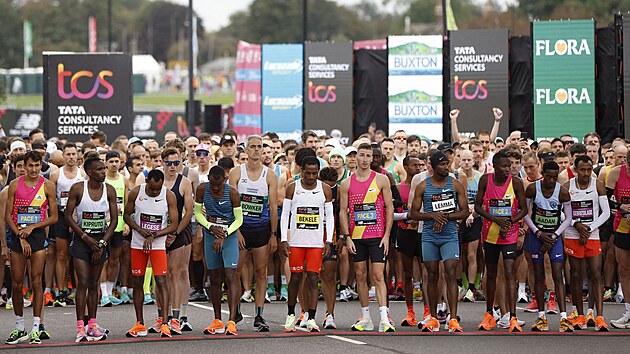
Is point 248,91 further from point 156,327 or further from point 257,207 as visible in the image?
point 156,327

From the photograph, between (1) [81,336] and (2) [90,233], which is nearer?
(1) [81,336]

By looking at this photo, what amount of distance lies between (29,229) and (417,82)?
14381mm

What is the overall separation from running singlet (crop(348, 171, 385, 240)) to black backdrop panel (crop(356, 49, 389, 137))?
1450cm

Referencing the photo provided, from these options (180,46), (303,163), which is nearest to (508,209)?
(303,163)

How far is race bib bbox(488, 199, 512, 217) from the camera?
48.0 feet

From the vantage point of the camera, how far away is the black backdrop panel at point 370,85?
29219 mm

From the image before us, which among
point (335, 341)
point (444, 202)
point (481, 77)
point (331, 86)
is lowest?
point (335, 341)

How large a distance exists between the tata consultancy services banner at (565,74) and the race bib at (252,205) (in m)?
12.1

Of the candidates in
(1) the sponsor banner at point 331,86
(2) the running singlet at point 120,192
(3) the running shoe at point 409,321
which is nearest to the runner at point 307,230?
Answer: (3) the running shoe at point 409,321

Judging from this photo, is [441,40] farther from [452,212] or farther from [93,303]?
[93,303]

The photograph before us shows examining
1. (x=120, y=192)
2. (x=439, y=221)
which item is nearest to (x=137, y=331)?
(x=120, y=192)

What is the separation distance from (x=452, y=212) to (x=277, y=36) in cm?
11557

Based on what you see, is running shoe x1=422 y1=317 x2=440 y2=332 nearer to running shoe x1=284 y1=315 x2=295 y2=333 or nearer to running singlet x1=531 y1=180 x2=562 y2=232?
running shoe x1=284 y1=315 x2=295 y2=333

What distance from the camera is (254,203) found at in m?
14.9
